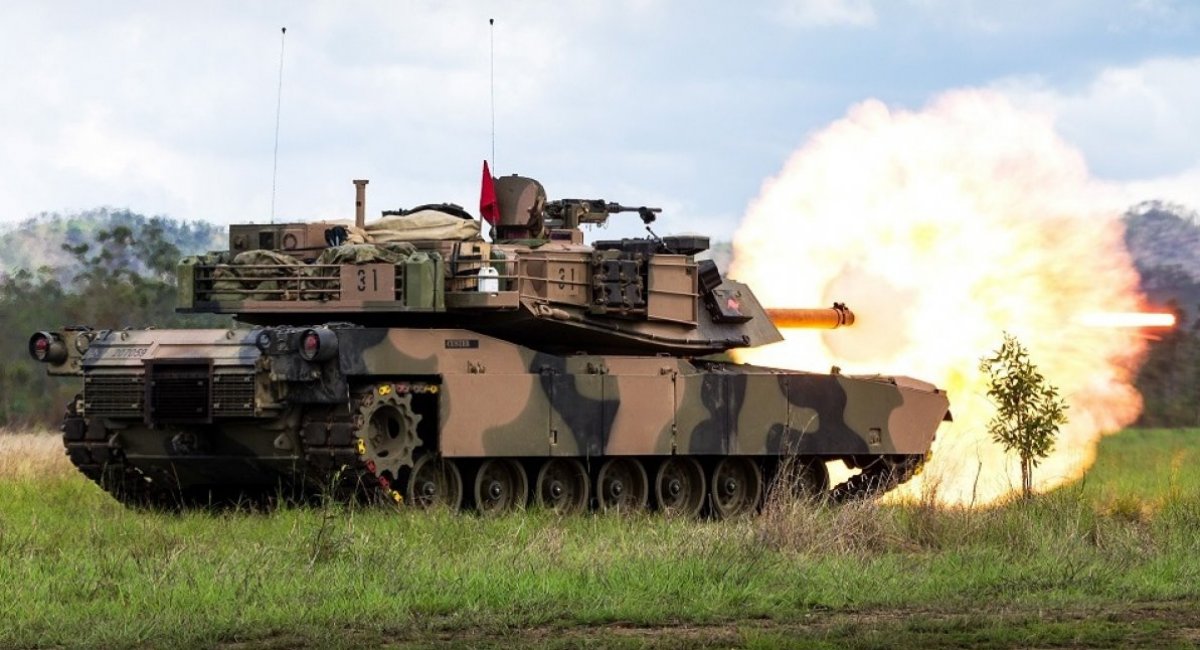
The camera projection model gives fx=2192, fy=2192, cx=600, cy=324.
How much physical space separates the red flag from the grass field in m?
3.88

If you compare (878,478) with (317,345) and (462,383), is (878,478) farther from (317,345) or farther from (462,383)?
(317,345)

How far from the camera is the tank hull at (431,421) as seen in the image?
760 inches

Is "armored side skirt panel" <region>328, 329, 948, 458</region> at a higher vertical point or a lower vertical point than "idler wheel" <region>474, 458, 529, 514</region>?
higher

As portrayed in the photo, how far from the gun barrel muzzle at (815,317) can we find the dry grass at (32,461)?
831 centimetres

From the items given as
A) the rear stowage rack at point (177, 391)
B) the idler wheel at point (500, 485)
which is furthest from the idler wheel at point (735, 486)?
the rear stowage rack at point (177, 391)

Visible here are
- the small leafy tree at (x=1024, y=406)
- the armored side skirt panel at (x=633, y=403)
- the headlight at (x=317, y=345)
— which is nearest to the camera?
the headlight at (x=317, y=345)

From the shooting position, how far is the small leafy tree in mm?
22594

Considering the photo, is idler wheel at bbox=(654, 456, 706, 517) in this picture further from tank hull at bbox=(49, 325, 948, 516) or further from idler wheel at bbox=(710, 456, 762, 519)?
idler wheel at bbox=(710, 456, 762, 519)

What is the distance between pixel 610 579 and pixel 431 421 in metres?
6.21

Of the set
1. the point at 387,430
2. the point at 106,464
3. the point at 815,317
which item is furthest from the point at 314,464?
the point at 815,317

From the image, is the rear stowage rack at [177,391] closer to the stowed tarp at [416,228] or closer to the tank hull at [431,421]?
the tank hull at [431,421]

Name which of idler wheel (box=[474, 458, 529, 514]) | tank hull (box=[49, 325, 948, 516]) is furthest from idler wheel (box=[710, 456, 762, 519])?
idler wheel (box=[474, 458, 529, 514])

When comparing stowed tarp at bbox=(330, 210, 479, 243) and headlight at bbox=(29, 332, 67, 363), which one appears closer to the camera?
headlight at bbox=(29, 332, 67, 363)

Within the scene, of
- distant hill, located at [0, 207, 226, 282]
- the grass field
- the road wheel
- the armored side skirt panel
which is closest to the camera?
the grass field
